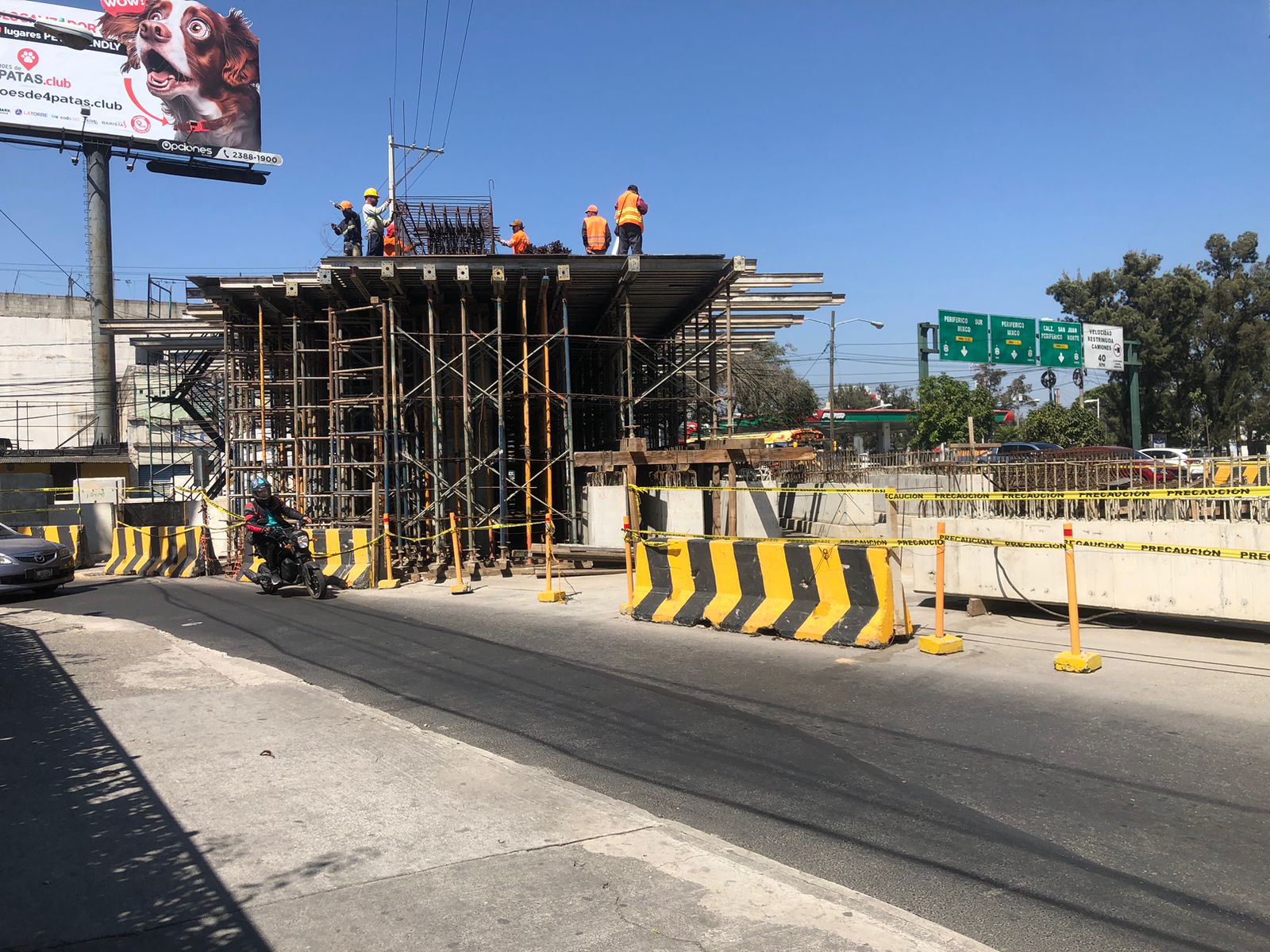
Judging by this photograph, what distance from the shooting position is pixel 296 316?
63.5ft

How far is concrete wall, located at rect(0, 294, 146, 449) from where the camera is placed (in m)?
52.4

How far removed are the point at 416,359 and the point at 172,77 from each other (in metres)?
35.1

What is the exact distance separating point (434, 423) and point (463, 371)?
116cm

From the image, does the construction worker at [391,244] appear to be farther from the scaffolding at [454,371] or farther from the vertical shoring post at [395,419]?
the vertical shoring post at [395,419]

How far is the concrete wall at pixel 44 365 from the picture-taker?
52438 mm

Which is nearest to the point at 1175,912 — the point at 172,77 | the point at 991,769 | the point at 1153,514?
the point at 991,769

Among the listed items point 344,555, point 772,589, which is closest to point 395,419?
point 344,555

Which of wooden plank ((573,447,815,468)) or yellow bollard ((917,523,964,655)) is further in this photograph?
wooden plank ((573,447,815,468))

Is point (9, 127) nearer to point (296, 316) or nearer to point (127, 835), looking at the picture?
point (296, 316)

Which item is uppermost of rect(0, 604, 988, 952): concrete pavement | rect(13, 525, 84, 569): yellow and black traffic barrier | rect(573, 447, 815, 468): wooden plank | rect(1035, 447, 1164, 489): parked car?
rect(573, 447, 815, 468): wooden plank

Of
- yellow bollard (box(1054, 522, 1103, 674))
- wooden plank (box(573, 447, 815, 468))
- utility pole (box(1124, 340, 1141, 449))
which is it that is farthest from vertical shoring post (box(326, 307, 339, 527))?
utility pole (box(1124, 340, 1141, 449))

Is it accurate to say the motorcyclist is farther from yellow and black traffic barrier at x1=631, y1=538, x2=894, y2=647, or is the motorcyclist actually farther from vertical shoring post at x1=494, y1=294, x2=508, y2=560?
yellow and black traffic barrier at x1=631, y1=538, x2=894, y2=647

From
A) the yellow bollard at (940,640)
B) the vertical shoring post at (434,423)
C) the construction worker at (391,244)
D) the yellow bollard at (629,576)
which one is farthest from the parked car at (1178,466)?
the construction worker at (391,244)

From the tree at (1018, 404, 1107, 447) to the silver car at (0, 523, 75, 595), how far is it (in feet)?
117
